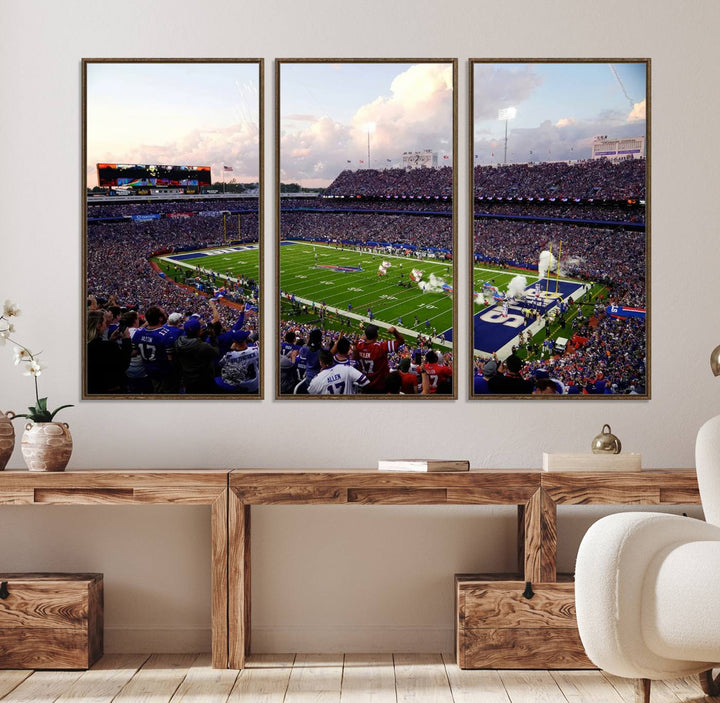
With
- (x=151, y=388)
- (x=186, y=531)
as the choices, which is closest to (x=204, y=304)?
(x=151, y=388)

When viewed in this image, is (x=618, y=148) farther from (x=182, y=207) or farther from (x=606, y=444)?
(x=182, y=207)

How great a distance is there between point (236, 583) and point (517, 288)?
160cm

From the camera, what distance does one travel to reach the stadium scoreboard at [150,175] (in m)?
3.54

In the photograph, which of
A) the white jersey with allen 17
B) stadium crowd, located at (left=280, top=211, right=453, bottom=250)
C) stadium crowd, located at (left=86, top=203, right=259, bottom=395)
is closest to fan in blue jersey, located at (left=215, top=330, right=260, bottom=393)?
stadium crowd, located at (left=86, top=203, right=259, bottom=395)

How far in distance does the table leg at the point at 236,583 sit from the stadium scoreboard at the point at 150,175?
130 centimetres

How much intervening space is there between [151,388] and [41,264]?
678 millimetres

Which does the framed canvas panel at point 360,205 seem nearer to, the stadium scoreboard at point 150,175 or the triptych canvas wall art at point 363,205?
the triptych canvas wall art at point 363,205

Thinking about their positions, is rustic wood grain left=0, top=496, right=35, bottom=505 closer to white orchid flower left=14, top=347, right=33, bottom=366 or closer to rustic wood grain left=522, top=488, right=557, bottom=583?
white orchid flower left=14, top=347, right=33, bottom=366

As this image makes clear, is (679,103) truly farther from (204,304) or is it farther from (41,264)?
(41,264)

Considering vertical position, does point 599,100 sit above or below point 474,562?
above

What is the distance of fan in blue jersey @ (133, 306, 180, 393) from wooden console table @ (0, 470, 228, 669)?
495 millimetres

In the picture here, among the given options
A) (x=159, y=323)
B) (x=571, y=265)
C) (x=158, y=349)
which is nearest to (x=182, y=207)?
(x=159, y=323)

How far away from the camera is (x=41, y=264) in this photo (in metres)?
3.54

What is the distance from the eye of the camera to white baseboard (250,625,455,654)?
3430 mm
